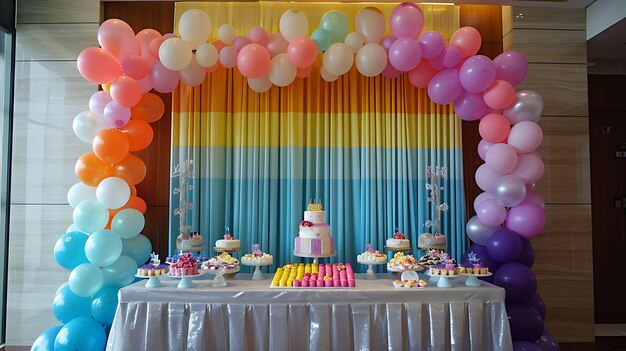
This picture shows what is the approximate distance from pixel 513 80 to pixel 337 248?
2.20 m

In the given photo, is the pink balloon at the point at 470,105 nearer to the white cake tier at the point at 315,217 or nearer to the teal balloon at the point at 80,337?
the white cake tier at the point at 315,217

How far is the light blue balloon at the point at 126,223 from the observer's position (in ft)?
12.9

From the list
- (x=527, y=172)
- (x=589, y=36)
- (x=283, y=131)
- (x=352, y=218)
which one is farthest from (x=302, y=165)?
(x=589, y=36)

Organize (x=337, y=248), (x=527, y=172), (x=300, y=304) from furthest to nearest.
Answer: (x=337, y=248), (x=527, y=172), (x=300, y=304)

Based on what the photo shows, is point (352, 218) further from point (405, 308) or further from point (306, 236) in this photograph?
point (405, 308)

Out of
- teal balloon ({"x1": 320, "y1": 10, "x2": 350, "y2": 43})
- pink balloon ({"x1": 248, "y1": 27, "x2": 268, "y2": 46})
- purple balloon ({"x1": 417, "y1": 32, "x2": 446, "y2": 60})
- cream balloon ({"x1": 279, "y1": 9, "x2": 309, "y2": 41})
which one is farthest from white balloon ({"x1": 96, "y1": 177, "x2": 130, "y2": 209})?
purple balloon ({"x1": 417, "y1": 32, "x2": 446, "y2": 60})

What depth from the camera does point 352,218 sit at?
15.6ft

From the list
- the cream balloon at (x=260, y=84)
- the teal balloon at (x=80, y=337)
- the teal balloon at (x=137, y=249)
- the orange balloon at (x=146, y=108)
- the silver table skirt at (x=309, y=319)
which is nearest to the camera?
the silver table skirt at (x=309, y=319)

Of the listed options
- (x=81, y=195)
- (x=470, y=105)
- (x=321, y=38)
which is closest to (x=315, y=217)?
(x=321, y=38)

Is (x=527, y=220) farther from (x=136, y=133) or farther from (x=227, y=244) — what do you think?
(x=136, y=133)

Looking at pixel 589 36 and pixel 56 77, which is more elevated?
pixel 589 36

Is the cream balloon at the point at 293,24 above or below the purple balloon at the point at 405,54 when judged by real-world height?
above

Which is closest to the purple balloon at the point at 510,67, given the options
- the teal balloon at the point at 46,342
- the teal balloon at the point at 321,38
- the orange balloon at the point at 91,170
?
the teal balloon at the point at 321,38

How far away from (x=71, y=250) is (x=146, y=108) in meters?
1.34
